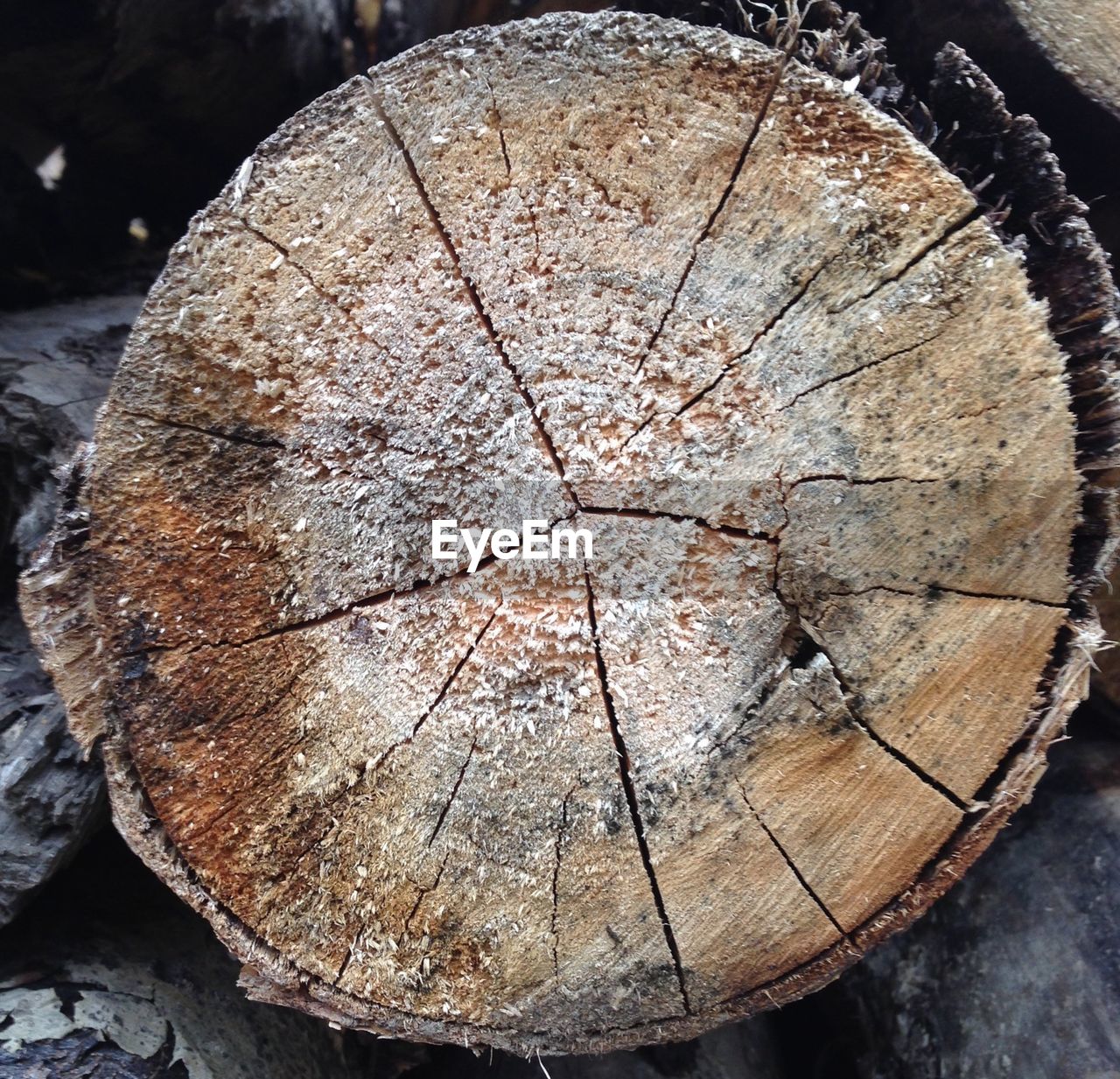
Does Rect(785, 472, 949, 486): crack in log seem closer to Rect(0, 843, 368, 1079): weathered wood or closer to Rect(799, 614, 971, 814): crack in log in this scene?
Rect(799, 614, 971, 814): crack in log

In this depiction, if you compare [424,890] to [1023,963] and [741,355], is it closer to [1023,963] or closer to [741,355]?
[741,355]

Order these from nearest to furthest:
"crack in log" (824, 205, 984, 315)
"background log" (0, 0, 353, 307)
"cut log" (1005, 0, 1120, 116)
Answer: "crack in log" (824, 205, 984, 315) → "cut log" (1005, 0, 1120, 116) → "background log" (0, 0, 353, 307)

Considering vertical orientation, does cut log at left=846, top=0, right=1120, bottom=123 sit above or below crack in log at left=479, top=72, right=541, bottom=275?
above

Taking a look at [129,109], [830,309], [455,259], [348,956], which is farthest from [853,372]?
[129,109]

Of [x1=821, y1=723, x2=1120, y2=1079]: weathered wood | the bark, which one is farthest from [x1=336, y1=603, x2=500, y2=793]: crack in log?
the bark

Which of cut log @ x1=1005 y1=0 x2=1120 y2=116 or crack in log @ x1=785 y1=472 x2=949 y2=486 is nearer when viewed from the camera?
crack in log @ x1=785 y1=472 x2=949 y2=486

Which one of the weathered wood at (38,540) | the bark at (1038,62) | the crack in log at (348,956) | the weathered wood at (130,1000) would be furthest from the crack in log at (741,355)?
the weathered wood at (130,1000)

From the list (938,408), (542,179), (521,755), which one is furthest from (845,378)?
(521,755)
